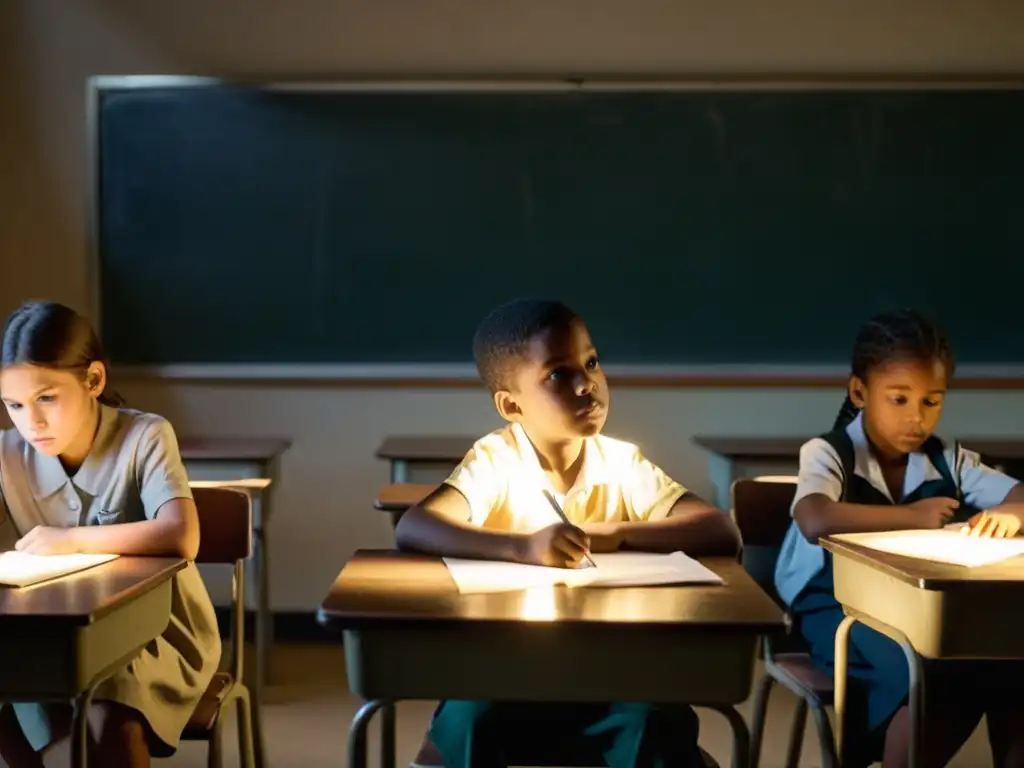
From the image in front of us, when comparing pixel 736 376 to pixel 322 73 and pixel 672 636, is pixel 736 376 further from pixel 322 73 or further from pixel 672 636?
pixel 672 636

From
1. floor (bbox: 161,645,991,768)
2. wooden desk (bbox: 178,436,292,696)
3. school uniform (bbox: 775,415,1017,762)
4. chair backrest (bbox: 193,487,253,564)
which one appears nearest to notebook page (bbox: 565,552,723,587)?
school uniform (bbox: 775,415,1017,762)

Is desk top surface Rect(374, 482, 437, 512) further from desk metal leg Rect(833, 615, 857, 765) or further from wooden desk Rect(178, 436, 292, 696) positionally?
desk metal leg Rect(833, 615, 857, 765)

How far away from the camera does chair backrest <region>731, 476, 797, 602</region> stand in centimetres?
231

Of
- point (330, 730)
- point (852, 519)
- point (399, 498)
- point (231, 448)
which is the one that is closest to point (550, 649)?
point (852, 519)

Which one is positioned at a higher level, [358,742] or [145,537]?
[145,537]

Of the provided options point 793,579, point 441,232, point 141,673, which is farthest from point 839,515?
point 441,232

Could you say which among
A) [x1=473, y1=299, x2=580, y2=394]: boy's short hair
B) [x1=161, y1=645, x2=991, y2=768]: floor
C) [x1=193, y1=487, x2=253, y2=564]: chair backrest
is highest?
[x1=473, y1=299, x2=580, y2=394]: boy's short hair

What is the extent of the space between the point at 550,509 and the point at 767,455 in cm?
184

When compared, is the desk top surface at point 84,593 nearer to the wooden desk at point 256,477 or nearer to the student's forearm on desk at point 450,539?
the student's forearm on desk at point 450,539

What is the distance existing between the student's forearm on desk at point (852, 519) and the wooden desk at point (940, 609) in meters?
0.31

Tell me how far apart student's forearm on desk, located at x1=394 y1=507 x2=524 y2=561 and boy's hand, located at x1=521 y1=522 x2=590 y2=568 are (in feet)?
0.12

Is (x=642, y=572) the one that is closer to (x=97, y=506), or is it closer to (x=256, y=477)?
(x=97, y=506)

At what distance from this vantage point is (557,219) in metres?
4.11


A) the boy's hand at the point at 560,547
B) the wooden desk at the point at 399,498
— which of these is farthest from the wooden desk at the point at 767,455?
the boy's hand at the point at 560,547
